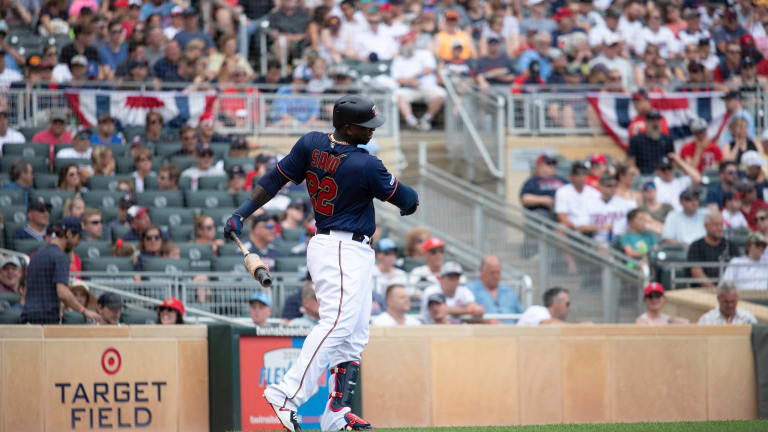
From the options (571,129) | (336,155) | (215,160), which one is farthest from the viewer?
(571,129)

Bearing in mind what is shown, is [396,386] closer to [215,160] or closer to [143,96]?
[215,160]

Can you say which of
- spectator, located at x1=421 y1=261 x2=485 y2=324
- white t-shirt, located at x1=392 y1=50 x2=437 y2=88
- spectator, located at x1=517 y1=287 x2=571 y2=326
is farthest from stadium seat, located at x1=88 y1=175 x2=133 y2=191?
spectator, located at x1=517 y1=287 x2=571 y2=326

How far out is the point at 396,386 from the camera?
8.42 meters

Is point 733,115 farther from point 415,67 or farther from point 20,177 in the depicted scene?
point 20,177

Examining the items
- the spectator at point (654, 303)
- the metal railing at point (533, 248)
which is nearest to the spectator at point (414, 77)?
the metal railing at point (533, 248)

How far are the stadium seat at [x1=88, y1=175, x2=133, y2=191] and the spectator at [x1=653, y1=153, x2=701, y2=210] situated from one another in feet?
21.1

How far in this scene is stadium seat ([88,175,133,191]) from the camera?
11.7 metres

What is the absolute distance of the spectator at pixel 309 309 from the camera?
28.5ft

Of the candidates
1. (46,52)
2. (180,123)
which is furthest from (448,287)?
(46,52)

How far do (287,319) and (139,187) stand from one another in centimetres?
339

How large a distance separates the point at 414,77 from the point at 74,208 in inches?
227

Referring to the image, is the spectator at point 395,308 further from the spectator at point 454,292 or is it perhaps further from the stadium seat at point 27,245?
the stadium seat at point 27,245

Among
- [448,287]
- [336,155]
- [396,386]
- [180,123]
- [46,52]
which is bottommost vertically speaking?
[396,386]

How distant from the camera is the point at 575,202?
12430mm
